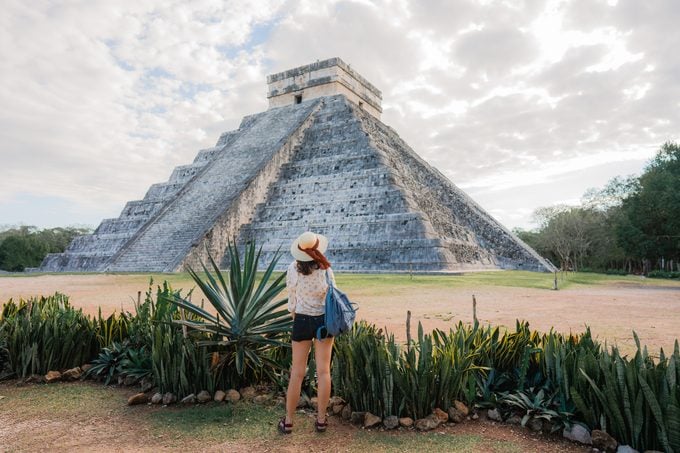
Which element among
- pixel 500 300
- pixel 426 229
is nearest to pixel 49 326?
pixel 500 300

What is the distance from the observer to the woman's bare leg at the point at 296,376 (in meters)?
2.94

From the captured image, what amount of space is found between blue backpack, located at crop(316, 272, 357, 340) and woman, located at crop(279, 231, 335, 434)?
0.26 ft

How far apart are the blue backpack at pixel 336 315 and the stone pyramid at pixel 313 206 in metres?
12.1

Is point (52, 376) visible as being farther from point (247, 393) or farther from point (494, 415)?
point (494, 415)

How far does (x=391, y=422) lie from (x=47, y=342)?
10.2ft

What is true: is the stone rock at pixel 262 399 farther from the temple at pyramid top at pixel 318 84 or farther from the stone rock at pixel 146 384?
the temple at pyramid top at pixel 318 84

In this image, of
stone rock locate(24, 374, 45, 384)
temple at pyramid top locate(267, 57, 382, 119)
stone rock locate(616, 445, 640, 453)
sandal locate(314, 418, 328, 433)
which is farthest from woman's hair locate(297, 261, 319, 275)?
temple at pyramid top locate(267, 57, 382, 119)

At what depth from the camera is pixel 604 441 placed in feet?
8.40

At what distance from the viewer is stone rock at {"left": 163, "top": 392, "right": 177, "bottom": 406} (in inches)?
135

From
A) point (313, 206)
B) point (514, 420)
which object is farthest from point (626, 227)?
point (514, 420)

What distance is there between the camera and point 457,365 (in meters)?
3.12

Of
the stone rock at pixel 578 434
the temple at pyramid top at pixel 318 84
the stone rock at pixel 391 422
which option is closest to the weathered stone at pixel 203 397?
the stone rock at pixel 391 422

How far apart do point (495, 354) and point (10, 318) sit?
14.5 feet

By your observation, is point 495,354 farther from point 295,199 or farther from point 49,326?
point 295,199
